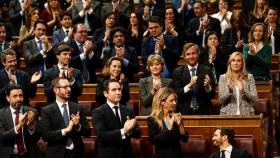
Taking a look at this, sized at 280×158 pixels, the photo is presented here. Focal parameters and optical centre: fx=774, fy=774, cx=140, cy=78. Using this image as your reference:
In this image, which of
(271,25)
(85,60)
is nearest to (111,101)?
(85,60)

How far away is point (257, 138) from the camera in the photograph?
20.5ft

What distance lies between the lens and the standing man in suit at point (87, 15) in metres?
8.81

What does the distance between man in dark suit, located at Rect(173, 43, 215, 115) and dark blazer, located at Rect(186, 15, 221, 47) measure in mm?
1547

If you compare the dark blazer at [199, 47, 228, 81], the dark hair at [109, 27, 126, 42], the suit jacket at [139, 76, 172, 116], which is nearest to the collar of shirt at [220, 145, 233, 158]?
the suit jacket at [139, 76, 172, 116]

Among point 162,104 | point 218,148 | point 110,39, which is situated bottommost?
point 218,148

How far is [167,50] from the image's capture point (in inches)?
296

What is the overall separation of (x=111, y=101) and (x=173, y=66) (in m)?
2.01

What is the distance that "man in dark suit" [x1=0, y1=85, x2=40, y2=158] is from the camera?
18.8 ft

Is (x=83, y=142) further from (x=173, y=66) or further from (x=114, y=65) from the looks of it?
(x=173, y=66)

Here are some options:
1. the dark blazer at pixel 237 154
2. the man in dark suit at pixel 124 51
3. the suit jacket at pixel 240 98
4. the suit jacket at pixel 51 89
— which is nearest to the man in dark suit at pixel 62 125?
the suit jacket at pixel 51 89

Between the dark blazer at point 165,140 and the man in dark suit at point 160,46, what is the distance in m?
1.88

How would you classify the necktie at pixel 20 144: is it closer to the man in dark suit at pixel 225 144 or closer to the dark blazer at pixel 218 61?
the man in dark suit at pixel 225 144

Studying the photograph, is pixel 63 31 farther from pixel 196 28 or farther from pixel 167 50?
pixel 196 28

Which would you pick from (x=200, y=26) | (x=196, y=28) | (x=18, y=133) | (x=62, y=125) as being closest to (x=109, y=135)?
(x=62, y=125)
